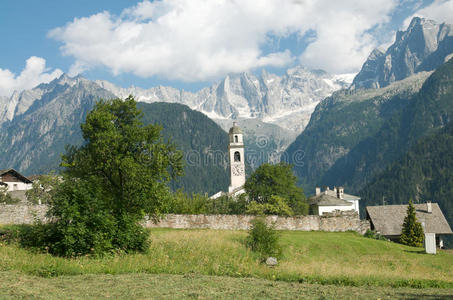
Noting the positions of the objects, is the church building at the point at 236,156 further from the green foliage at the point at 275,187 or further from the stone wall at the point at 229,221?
the stone wall at the point at 229,221

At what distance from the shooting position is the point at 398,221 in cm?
8550

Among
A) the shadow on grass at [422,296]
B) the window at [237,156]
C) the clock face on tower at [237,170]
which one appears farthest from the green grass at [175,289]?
the clock face on tower at [237,170]

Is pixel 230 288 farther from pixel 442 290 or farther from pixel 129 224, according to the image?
pixel 129 224

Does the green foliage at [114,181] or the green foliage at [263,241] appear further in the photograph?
the green foliage at [263,241]

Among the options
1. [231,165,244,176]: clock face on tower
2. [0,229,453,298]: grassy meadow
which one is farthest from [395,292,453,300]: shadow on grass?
[231,165,244,176]: clock face on tower

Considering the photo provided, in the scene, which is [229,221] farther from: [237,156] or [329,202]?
[237,156]

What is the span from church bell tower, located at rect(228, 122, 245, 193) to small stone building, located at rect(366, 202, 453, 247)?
31384 mm

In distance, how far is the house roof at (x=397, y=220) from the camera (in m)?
84.2

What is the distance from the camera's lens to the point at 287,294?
15992 millimetres

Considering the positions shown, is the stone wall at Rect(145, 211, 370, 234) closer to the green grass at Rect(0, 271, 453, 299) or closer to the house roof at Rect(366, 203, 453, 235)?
the green grass at Rect(0, 271, 453, 299)

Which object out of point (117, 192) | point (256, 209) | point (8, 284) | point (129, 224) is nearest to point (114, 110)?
point (117, 192)

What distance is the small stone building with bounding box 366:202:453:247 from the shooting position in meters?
83.8

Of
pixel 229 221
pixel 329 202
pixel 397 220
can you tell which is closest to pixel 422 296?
pixel 229 221

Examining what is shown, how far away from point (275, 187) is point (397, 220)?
2521cm
